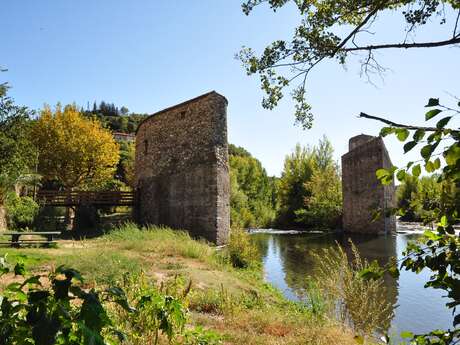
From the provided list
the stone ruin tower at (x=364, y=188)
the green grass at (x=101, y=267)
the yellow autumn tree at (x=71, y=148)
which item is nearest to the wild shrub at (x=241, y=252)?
the green grass at (x=101, y=267)

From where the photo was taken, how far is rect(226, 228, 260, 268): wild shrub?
12.5 metres

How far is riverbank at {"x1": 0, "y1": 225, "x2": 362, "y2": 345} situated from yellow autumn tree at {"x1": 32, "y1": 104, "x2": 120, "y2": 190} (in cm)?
1615

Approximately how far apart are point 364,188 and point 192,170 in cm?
1391

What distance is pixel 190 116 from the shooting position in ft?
62.7

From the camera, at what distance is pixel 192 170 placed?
1867cm

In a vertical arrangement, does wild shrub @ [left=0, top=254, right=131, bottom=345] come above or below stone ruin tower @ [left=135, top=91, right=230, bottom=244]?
below

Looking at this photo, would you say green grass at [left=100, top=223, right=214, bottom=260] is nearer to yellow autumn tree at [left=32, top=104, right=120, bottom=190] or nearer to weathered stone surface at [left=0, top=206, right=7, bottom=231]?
weathered stone surface at [left=0, top=206, right=7, bottom=231]

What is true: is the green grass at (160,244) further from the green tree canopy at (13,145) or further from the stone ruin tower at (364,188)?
the stone ruin tower at (364,188)

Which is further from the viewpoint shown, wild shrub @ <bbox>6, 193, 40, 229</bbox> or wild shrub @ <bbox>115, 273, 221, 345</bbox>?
wild shrub @ <bbox>6, 193, 40, 229</bbox>

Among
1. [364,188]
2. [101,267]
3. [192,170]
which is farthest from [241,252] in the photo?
[364,188]

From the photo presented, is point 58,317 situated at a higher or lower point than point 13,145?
lower

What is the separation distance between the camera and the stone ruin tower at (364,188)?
2544cm

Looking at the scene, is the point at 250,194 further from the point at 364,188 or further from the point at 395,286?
the point at 395,286

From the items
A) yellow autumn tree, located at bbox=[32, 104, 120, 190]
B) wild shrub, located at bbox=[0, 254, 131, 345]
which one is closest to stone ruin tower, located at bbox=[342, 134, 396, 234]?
yellow autumn tree, located at bbox=[32, 104, 120, 190]
